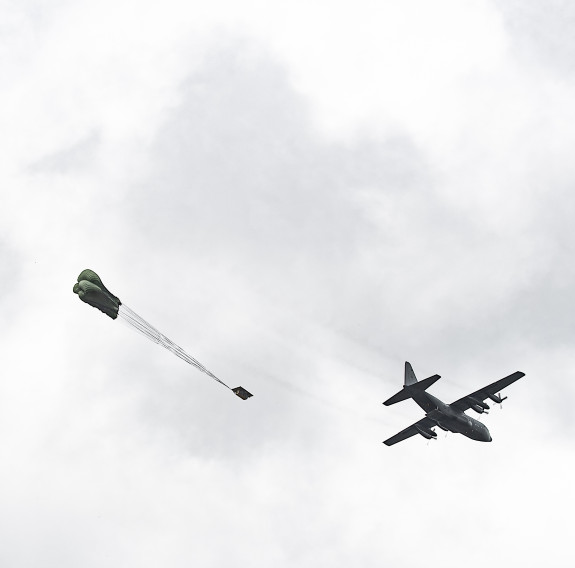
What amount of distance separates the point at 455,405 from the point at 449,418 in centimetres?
A: 213

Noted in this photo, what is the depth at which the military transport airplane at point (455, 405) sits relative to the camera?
107188 millimetres

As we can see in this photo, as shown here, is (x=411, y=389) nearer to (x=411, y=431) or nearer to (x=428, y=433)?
(x=428, y=433)

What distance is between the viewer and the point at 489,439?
121 meters

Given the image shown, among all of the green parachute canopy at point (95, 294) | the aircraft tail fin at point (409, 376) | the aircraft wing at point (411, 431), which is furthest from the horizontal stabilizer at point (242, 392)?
the aircraft wing at point (411, 431)

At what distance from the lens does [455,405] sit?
374 feet

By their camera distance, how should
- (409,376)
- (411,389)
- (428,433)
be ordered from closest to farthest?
(411,389) < (409,376) < (428,433)

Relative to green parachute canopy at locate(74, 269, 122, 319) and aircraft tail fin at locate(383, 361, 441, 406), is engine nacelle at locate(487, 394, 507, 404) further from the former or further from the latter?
green parachute canopy at locate(74, 269, 122, 319)

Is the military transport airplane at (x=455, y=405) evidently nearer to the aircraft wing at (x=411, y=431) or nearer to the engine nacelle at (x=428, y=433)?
the aircraft wing at (x=411, y=431)

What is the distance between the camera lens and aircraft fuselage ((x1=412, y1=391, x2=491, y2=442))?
357ft

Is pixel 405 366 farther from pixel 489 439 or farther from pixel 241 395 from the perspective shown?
pixel 241 395

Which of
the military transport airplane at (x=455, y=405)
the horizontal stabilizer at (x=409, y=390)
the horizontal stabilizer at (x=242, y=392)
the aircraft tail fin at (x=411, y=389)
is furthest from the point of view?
the military transport airplane at (x=455, y=405)

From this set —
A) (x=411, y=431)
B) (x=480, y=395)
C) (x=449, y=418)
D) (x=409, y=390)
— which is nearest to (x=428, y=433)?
(x=411, y=431)

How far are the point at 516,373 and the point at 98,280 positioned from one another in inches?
2304

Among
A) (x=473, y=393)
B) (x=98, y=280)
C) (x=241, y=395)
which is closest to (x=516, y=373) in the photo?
(x=473, y=393)
